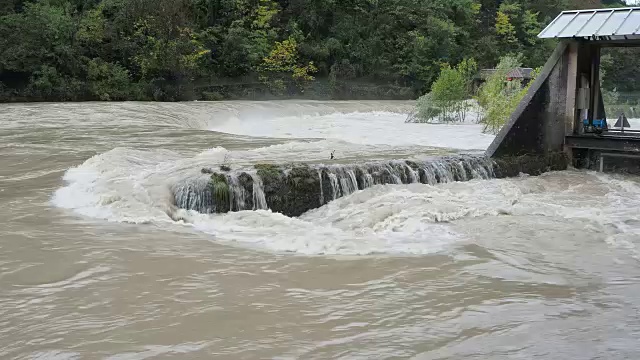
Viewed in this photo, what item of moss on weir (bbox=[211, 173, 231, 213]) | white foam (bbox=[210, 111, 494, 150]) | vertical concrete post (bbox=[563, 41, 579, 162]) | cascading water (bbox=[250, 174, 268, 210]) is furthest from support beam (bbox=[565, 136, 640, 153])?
moss on weir (bbox=[211, 173, 231, 213])

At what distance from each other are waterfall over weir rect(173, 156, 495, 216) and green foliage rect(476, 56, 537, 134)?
9.70 metres

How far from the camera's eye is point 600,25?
12.0 meters

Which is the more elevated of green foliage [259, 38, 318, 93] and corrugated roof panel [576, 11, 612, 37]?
green foliage [259, 38, 318, 93]

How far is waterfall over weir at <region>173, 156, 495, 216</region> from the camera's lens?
27.7 ft

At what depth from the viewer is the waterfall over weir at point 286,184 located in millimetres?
8430

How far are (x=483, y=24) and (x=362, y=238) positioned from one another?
5255cm

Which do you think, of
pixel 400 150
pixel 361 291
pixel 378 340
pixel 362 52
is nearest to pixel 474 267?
pixel 361 291

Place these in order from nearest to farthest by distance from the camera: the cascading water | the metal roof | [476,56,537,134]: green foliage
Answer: the cascading water < the metal roof < [476,56,537,134]: green foliage

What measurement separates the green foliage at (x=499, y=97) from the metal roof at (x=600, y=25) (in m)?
5.62

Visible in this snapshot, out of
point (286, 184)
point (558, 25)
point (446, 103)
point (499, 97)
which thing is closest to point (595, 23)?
point (558, 25)

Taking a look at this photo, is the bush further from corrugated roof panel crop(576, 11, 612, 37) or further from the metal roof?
corrugated roof panel crop(576, 11, 612, 37)

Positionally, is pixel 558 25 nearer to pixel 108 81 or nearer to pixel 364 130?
pixel 364 130

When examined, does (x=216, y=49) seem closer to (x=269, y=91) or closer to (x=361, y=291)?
(x=269, y=91)

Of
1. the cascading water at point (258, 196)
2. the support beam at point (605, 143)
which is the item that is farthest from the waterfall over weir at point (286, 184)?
the support beam at point (605, 143)
